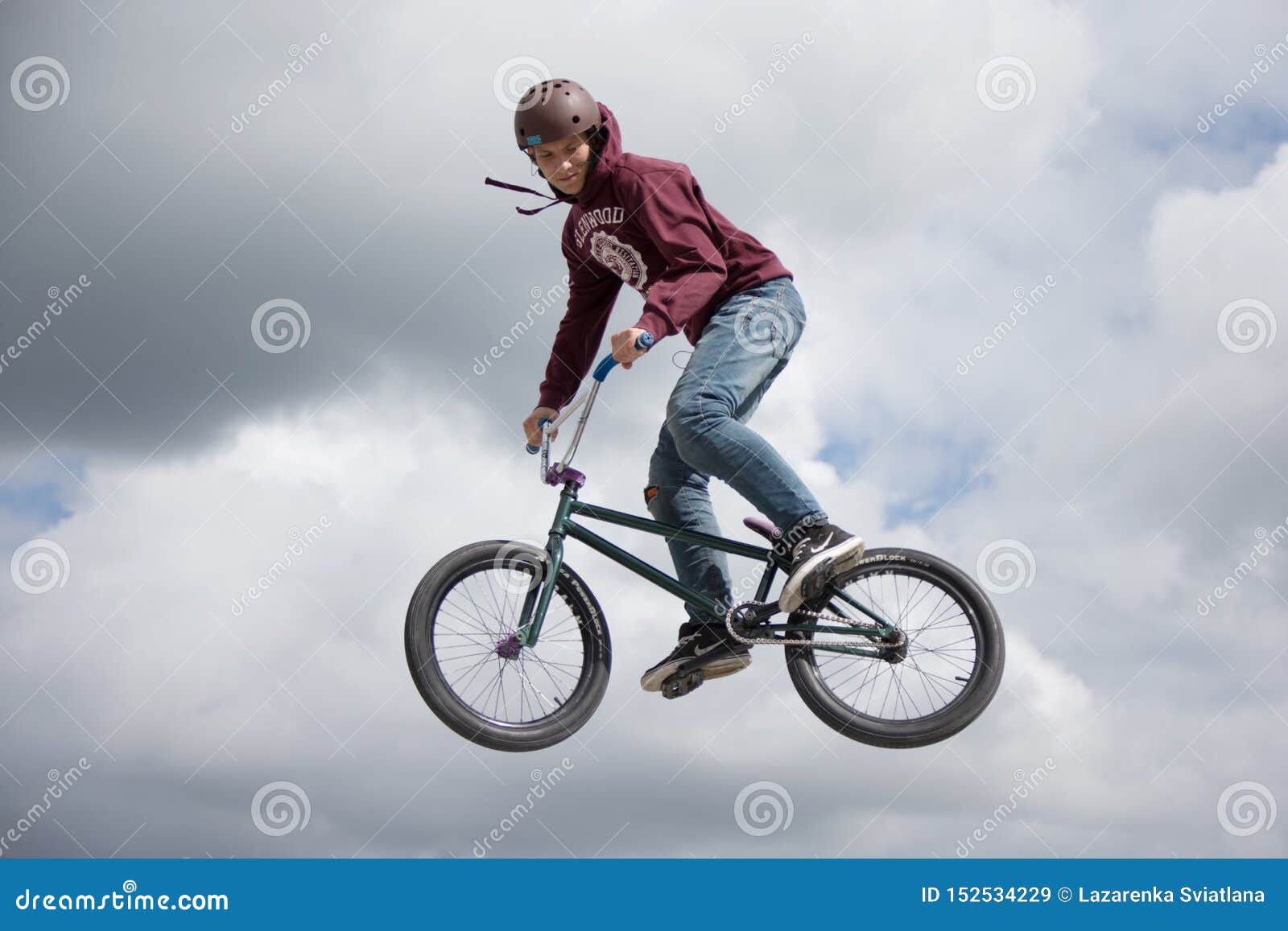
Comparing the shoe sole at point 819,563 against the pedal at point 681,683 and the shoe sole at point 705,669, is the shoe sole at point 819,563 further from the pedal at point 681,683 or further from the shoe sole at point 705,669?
the pedal at point 681,683

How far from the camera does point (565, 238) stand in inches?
252

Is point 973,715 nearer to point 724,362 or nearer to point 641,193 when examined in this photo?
point 724,362

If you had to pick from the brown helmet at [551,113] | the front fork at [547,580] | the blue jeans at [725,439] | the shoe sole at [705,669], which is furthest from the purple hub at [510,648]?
the brown helmet at [551,113]

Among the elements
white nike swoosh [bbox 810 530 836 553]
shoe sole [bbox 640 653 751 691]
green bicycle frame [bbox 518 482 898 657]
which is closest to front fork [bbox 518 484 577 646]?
green bicycle frame [bbox 518 482 898 657]

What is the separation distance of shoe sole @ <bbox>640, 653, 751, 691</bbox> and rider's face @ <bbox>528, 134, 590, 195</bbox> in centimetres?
244

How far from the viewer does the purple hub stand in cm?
574

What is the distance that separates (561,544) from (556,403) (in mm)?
967

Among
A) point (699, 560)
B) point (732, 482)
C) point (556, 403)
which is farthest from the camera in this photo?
point (556, 403)

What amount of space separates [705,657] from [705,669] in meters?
0.07

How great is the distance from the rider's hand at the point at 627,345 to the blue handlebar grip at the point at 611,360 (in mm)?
14

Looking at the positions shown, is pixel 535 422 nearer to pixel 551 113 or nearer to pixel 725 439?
pixel 725 439

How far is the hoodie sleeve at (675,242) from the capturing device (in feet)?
17.9

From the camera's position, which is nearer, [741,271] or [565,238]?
[741,271]

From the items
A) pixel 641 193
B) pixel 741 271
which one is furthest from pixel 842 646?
pixel 641 193
